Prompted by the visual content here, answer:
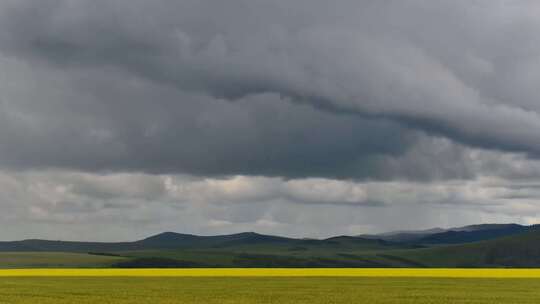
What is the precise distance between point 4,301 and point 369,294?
35.2 meters

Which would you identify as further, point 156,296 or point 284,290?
point 284,290

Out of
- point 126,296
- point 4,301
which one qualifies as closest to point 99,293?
point 126,296

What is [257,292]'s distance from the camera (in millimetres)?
75500

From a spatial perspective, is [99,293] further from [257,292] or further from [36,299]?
[257,292]

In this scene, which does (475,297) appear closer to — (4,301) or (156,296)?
(156,296)

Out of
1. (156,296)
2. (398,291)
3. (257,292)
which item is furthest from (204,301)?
(398,291)

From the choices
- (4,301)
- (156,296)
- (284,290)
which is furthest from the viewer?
(284,290)

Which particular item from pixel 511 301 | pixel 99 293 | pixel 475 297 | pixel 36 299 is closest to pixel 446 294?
pixel 475 297

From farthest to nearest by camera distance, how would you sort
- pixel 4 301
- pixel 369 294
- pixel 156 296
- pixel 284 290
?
pixel 284 290 < pixel 369 294 < pixel 156 296 < pixel 4 301

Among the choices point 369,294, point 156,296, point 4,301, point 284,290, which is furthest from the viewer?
point 284,290

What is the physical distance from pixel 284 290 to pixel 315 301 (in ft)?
52.9

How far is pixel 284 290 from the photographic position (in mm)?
79125

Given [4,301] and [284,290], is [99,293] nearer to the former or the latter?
[4,301]

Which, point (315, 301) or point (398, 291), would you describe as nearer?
point (315, 301)
